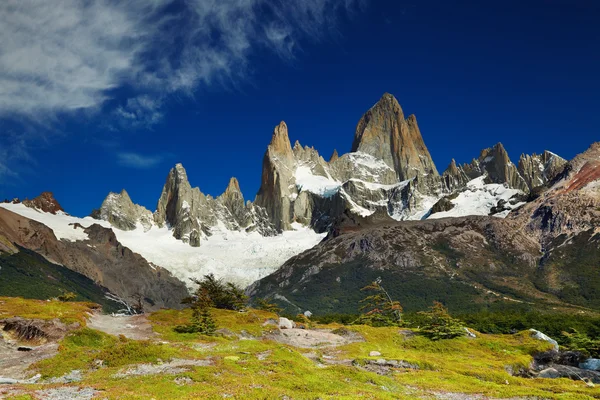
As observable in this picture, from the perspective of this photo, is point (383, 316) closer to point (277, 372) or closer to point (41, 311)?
point (41, 311)

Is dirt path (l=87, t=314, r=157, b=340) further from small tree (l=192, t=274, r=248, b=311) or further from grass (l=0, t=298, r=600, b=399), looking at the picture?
small tree (l=192, t=274, r=248, b=311)

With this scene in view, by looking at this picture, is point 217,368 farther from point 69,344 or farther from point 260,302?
point 260,302

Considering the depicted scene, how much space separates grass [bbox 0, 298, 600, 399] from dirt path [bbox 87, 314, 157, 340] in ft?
6.35

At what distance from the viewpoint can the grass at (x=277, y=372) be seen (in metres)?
29.7

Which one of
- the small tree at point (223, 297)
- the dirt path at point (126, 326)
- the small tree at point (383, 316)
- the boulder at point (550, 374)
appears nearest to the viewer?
the boulder at point (550, 374)

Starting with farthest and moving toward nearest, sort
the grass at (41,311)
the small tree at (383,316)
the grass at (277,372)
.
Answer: the small tree at (383,316) < the grass at (41,311) < the grass at (277,372)

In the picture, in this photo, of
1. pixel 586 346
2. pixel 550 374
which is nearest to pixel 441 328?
pixel 550 374

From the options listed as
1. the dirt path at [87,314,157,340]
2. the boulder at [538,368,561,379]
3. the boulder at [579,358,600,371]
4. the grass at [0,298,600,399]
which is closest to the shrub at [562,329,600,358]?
the boulder at [579,358,600,371]

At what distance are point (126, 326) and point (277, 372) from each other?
3759cm

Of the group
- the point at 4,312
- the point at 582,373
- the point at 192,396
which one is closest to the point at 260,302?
the point at 4,312

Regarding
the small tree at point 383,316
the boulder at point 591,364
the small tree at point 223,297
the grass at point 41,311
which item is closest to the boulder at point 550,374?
the boulder at point 591,364

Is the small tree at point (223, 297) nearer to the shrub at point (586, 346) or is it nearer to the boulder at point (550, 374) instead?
the boulder at point (550, 374)

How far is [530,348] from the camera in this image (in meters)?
66.7

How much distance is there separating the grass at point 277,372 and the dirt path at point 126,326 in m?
1.94
